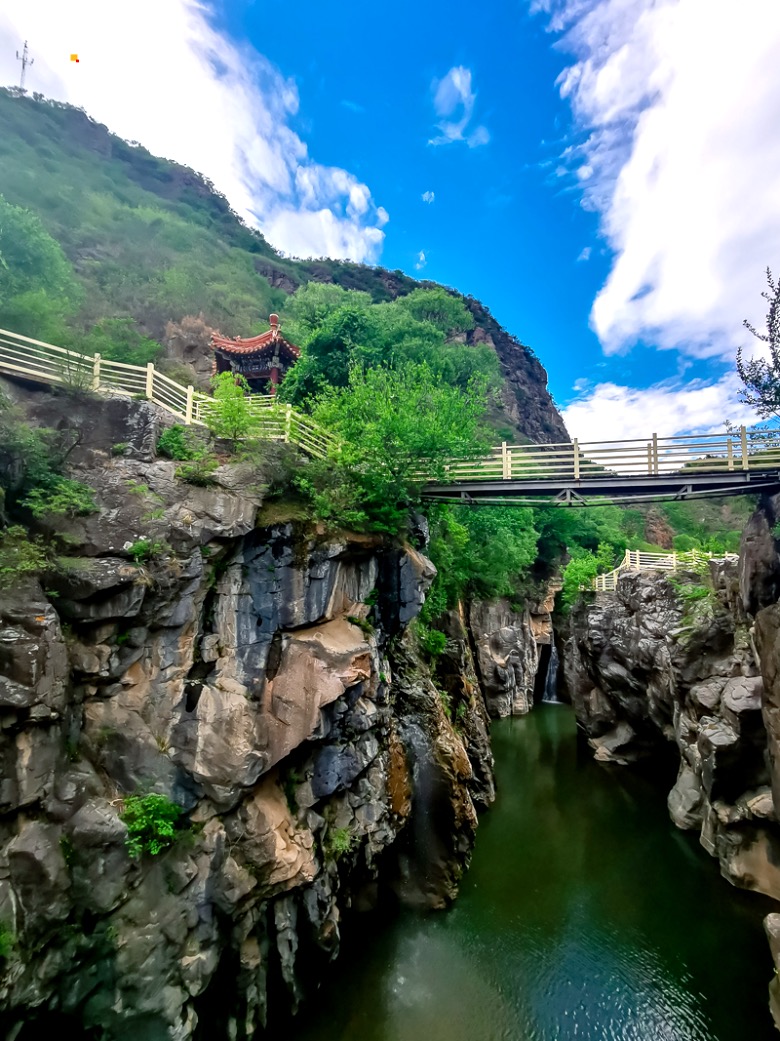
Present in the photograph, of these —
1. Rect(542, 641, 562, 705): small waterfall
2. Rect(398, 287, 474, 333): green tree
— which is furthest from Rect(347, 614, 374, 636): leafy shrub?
Rect(542, 641, 562, 705): small waterfall

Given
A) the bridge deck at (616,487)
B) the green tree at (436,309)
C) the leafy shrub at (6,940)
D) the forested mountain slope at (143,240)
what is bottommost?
the leafy shrub at (6,940)

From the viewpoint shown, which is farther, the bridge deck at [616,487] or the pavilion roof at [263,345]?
the pavilion roof at [263,345]

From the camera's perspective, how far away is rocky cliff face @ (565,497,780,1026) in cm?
1204

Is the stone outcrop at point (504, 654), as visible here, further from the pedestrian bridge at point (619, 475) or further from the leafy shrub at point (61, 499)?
the leafy shrub at point (61, 499)

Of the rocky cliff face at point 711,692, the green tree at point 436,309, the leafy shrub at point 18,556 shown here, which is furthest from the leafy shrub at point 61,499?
the green tree at point 436,309

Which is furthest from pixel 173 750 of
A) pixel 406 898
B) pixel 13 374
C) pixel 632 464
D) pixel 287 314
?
pixel 287 314

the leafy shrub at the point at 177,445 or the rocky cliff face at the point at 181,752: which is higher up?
the leafy shrub at the point at 177,445

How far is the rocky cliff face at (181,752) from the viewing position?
21.8 feet

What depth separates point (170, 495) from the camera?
8906mm

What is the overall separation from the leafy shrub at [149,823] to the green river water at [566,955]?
4.47 meters

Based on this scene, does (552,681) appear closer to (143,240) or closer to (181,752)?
(181,752)

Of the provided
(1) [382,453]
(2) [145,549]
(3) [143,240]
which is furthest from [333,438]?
(3) [143,240]

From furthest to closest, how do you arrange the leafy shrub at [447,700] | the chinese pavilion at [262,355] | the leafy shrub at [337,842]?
the chinese pavilion at [262,355] < the leafy shrub at [447,700] < the leafy shrub at [337,842]

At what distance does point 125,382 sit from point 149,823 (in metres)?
8.27
